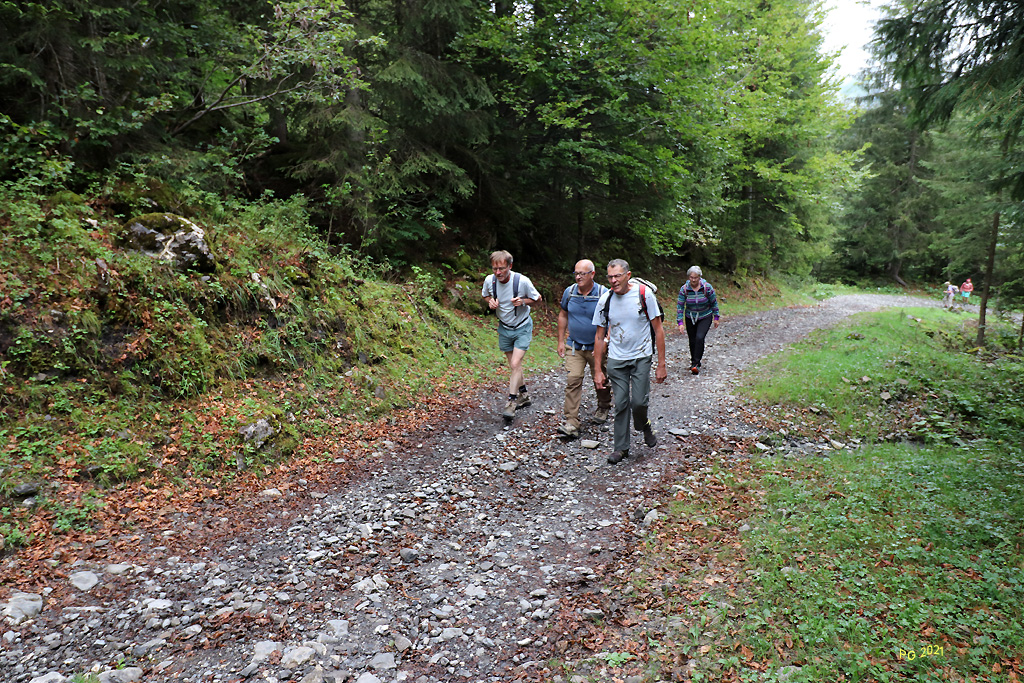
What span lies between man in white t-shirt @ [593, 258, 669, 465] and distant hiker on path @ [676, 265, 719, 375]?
5148 millimetres

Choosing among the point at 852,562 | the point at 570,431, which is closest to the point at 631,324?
the point at 570,431

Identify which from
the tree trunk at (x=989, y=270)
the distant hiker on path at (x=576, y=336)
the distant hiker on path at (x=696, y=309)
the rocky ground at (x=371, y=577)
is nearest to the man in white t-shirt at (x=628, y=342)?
the rocky ground at (x=371, y=577)

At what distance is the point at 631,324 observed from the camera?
684 cm

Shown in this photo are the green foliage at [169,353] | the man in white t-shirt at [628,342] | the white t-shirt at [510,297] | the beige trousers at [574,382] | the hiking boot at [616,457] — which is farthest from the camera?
the white t-shirt at [510,297]

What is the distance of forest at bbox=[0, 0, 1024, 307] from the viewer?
7.42 m

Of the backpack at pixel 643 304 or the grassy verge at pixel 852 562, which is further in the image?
the backpack at pixel 643 304

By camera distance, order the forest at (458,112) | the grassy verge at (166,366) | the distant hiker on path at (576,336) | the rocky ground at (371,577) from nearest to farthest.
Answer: the rocky ground at (371,577) → the grassy verge at (166,366) → the forest at (458,112) → the distant hiker on path at (576,336)

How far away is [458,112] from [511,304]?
688 centimetres

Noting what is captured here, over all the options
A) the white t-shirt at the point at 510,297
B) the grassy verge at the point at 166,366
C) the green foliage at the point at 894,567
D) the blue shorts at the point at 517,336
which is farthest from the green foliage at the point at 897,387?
the grassy verge at the point at 166,366

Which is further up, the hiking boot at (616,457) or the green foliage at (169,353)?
the green foliage at (169,353)

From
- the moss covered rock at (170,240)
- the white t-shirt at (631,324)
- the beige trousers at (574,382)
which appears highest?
the moss covered rock at (170,240)

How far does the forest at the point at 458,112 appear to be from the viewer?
742 cm

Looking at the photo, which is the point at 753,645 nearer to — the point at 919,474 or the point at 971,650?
the point at 971,650

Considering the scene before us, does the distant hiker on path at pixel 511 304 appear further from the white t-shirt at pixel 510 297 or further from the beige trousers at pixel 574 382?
the beige trousers at pixel 574 382
